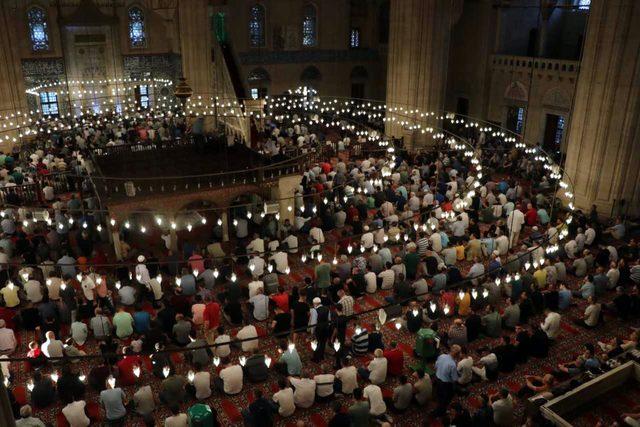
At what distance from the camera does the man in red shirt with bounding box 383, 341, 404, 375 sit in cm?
860

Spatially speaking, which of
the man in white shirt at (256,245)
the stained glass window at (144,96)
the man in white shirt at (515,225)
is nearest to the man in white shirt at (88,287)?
the man in white shirt at (256,245)

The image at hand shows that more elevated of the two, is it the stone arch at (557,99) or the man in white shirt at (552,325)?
the stone arch at (557,99)

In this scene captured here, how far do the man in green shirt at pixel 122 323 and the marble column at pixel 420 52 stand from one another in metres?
16.1

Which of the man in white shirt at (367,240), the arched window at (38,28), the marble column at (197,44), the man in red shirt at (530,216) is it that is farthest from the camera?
the arched window at (38,28)

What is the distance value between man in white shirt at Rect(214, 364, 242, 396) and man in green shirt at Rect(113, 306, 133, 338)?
6.78 feet

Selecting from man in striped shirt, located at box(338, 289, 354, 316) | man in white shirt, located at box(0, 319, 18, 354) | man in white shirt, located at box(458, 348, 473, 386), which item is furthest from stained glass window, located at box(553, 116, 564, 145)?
man in white shirt, located at box(0, 319, 18, 354)

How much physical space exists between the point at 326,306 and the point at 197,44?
15.5m

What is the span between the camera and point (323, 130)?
2566cm

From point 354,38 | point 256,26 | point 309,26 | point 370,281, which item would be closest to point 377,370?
point 370,281

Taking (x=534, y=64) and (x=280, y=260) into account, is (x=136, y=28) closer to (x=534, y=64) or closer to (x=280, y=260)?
(x=534, y=64)

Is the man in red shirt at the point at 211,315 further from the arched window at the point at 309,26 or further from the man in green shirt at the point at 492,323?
the arched window at the point at 309,26

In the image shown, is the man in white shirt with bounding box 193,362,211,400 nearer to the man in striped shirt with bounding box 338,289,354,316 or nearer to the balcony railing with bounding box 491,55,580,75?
the man in striped shirt with bounding box 338,289,354,316

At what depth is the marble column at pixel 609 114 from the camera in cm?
1423

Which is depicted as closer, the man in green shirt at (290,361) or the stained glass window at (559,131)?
the man in green shirt at (290,361)
